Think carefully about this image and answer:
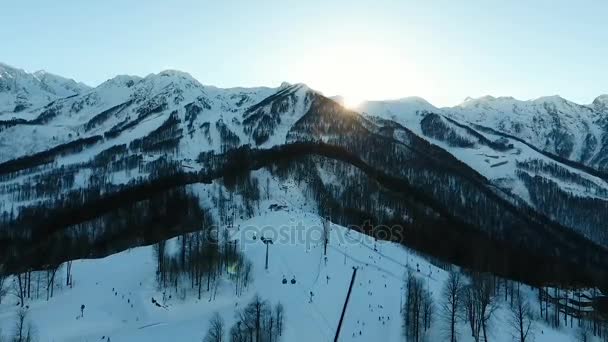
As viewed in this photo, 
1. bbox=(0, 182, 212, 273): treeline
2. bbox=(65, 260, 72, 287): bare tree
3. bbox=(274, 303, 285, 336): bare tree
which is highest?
bbox=(274, 303, 285, 336): bare tree

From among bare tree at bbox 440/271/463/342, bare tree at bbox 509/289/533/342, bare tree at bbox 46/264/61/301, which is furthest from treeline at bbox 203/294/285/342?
bare tree at bbox 509/289/533/342

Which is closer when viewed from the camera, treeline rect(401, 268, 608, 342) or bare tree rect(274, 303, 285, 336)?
bare tree rect(274, 303, 285, 336)

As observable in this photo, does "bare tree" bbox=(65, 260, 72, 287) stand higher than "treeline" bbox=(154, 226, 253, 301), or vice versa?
"treeline" bbox=(154, 226, 253, 301)

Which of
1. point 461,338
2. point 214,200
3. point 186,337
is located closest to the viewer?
point 186,337

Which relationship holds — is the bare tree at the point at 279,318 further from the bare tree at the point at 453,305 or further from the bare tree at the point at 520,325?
the bare tree at the point at 520,325

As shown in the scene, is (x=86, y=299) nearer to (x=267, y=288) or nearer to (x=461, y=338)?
(x=267, y=288)

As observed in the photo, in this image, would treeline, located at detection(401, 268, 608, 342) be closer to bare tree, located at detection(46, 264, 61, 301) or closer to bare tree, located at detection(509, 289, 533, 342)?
bare tree, located at detection(509, 289, 533, 342)

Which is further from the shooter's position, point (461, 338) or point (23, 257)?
point (23, 257)

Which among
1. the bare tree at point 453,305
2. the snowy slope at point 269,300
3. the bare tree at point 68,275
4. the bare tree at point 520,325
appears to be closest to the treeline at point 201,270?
the snowy slope at point 269,300

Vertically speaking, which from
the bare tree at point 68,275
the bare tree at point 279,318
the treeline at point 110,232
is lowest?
the treeline at point 110,232

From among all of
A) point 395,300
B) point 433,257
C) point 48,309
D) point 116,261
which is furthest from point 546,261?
point 48,309

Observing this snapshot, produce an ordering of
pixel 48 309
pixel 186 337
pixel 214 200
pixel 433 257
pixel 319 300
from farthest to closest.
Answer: pixel 214 200 < pixel 433 257 < pixel 319 300 < pixel 48 309 < pixel 186 337
